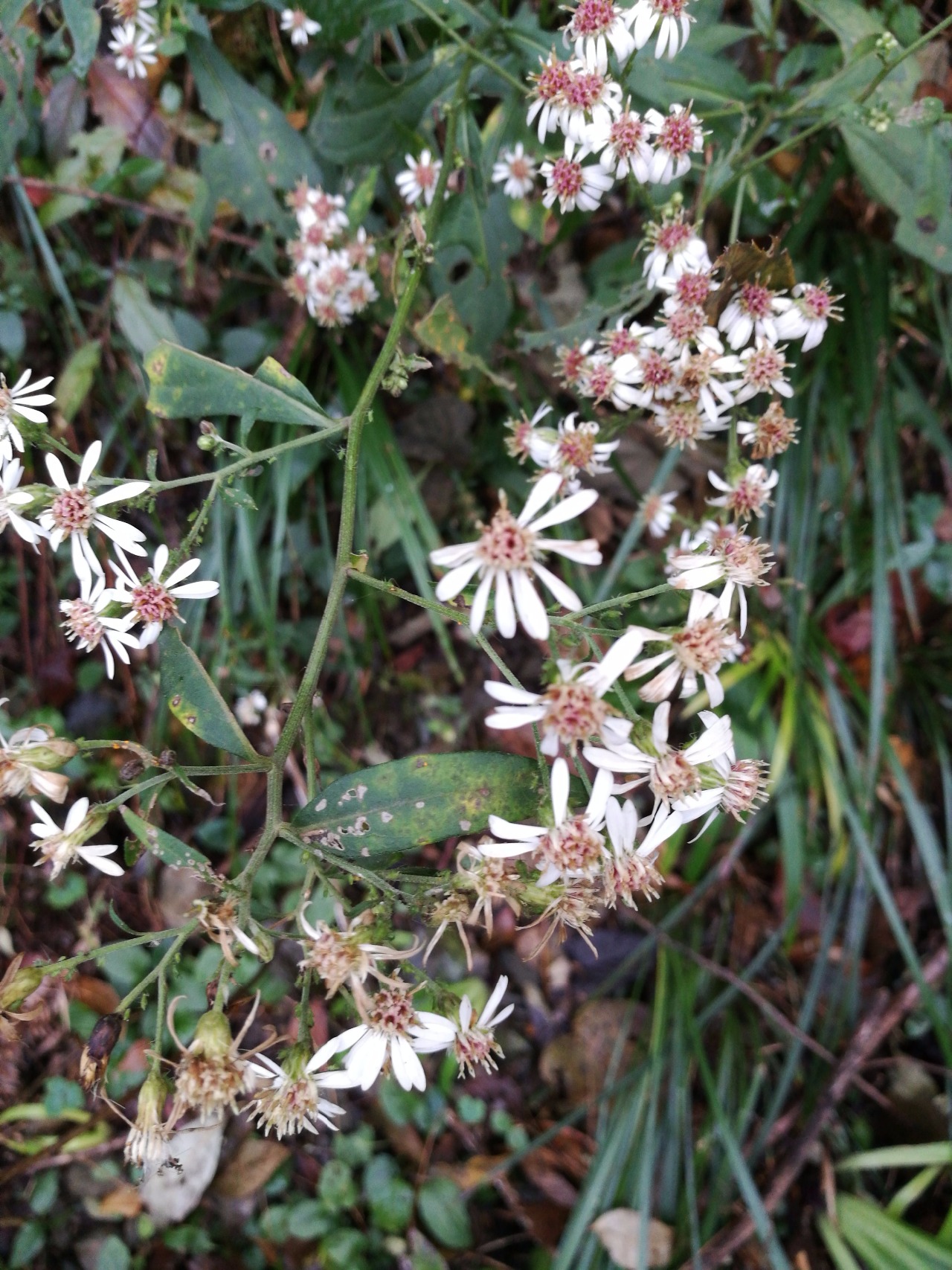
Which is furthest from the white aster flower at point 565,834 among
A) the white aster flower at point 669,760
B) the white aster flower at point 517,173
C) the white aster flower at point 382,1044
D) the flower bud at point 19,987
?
the white aster flower at point 517,173

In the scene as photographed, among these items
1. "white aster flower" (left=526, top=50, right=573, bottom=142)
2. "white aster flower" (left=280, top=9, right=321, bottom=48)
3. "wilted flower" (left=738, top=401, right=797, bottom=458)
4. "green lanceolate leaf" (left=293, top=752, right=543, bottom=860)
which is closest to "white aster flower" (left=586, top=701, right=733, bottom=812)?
"green lanceolate leaf" (left=293, top=752, right=543, bottom=860)

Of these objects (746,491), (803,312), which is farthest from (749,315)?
(746,491)

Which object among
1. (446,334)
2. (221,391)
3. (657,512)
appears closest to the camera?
(221,391)

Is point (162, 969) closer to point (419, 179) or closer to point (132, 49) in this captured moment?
point (419, 179)

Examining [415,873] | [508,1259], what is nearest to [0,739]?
[415,873]

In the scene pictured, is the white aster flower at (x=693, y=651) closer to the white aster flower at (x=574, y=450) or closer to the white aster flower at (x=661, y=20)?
the white aster flower at (x=574, y=450)

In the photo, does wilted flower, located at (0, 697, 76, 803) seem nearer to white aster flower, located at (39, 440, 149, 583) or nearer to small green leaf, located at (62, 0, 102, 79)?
white aster flower, located at (39, 440, 149, 583)
